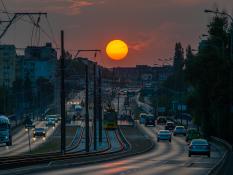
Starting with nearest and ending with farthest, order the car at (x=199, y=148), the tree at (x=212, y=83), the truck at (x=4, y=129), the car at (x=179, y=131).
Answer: the car at (x=199, y=148)
the truck at (x=4, y=129)
the tree at (x=212, y=83)
the car at (x=179, y=131)

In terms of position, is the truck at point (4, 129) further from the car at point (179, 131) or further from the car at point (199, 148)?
the car at point (179, 131)

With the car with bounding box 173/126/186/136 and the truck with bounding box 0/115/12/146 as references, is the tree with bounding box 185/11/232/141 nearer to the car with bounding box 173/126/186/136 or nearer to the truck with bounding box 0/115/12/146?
the car with bounding box 173/126/186/136

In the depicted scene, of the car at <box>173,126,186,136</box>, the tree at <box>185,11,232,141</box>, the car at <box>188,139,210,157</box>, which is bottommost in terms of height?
the car at <box>188,139,210,157</box>

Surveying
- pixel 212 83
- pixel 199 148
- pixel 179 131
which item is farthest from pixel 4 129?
pixel 179 131

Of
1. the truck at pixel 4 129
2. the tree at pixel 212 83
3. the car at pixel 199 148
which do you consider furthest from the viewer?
the tree at pixel 212 83

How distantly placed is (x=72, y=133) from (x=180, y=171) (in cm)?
→ 8566

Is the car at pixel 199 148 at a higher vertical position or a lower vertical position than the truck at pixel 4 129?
lower

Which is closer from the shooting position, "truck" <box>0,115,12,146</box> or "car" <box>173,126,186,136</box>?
"truck" <box>0,115,12,146</box>

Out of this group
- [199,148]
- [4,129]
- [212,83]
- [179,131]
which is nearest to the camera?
[199,148]

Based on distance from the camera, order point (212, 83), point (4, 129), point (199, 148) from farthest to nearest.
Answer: point (212, 83) → point (4, 129) → point (199, 148)

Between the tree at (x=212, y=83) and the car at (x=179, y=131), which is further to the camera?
the car at (x=179, y=131)

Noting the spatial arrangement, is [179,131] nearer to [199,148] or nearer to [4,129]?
[4,129]

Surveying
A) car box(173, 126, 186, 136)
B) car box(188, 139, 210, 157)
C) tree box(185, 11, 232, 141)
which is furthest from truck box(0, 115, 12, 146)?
car box(173, 126, 186, 136)

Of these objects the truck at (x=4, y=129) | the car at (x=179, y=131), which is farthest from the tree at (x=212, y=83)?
the truck at (x=4, y=129)
